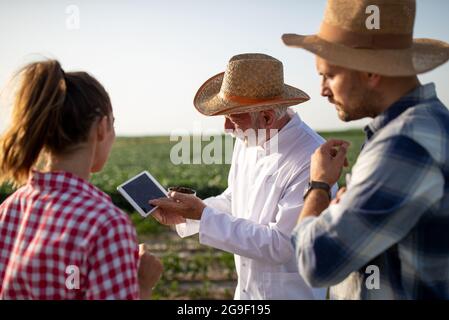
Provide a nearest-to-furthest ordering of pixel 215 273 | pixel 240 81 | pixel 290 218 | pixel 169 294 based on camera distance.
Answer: pixel 290 218 < pixel 240 81 < pixel 169 294 < pixel 215 273

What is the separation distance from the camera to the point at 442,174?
6.33ft

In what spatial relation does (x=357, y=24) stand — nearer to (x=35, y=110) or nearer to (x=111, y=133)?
(x=111, y=133)

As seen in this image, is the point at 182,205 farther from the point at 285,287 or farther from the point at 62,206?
the point at 62,206

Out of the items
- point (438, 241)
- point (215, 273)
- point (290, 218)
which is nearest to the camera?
point (438, 241)

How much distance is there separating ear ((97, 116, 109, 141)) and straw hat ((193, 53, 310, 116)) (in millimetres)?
1260

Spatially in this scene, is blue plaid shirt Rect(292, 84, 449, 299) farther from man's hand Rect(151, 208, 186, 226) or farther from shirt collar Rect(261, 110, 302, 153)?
man's hand Rect(151, 208, 186, 226)

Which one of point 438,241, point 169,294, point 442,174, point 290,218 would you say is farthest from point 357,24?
point 169,294

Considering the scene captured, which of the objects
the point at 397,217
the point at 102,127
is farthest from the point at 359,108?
the point at 102,127

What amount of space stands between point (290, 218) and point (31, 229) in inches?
56.6

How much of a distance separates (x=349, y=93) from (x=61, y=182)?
104cm

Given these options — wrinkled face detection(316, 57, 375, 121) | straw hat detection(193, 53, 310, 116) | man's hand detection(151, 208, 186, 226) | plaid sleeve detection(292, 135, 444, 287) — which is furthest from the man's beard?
man's hand detection(151, 208, 186, 226)

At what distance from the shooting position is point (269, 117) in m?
3.33

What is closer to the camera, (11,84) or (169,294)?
(11,84)
